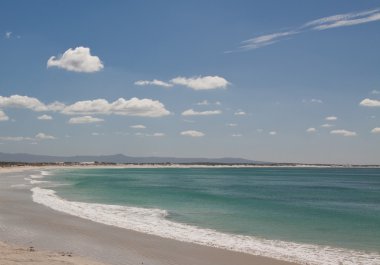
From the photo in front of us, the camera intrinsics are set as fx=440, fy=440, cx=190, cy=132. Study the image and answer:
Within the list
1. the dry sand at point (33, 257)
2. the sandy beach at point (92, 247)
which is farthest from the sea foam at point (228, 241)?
the dry sand at point (33, 257)

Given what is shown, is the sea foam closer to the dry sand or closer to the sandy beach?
the sandy beach

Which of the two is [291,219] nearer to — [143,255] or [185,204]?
[185,204]

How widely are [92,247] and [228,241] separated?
6.41m

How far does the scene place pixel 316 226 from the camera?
27.5m

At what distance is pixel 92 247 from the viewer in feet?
60.8

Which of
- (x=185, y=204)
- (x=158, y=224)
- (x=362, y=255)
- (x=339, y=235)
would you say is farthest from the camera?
(x=185, y=204)

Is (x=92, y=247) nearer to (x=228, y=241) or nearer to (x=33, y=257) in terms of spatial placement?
(x=33, y=257)

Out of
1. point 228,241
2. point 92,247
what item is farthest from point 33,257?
point 228,241

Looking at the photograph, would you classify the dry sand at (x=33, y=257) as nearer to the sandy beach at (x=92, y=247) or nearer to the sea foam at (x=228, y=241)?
the sandy beach at (x=92, y=247)

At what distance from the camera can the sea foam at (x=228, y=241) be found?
58.4ft

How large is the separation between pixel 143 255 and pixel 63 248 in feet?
11.2

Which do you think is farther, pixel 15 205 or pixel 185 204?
pixel 185 204

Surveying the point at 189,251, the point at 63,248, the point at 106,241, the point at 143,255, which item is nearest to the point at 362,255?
the point at 189,251

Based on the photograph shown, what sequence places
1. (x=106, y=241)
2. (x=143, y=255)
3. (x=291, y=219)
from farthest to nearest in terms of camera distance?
1. (x=291, y=219)
2. (x=106, y=241)
3. (x=143, y=255)
